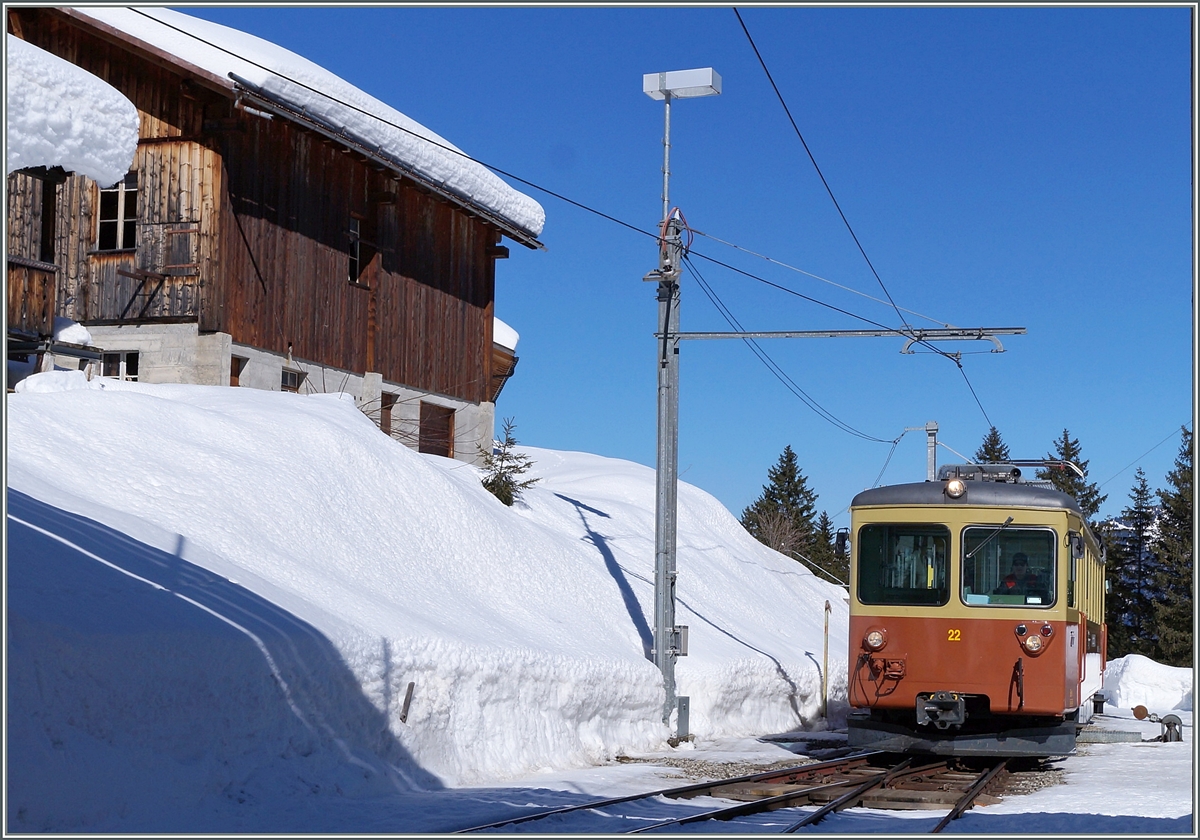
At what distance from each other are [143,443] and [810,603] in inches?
692

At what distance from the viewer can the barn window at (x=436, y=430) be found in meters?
25.8

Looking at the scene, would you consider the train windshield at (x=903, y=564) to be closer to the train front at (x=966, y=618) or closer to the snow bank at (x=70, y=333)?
the train front at (x=966, y=618)

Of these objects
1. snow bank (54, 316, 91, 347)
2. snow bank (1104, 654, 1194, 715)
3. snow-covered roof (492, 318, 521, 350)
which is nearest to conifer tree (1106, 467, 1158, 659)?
snow bank (1104, 654, 1194, 715)

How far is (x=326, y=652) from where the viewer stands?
1110 cm

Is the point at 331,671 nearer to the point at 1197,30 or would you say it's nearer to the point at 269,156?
the point at 1197,30

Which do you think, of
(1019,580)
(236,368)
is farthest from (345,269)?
(1019,580)

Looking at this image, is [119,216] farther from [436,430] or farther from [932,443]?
[932,443]

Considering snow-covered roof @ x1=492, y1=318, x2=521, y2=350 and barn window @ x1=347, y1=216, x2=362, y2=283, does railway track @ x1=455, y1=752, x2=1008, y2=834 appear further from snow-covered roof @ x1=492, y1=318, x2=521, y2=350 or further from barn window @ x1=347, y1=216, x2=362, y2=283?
snow-covered roof @ x1=492, y1=318, x2=521, y2=350

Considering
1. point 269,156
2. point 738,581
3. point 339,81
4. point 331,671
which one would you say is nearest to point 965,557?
point 331,671

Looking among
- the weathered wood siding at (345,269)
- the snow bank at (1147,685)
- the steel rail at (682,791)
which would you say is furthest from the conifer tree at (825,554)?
the steel rail at (682,791)

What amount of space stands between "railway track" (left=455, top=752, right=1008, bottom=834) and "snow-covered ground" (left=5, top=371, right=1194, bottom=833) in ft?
1.21

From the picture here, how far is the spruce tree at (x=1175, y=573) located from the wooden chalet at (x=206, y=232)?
138ft

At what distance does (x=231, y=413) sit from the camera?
16859 millimetres

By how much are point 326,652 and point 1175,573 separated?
53648 mm
